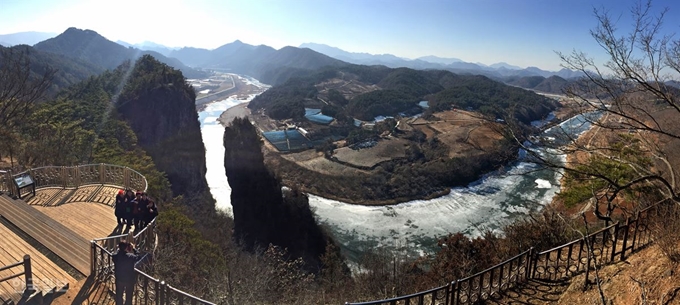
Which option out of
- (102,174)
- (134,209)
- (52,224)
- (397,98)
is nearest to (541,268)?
(134,209)

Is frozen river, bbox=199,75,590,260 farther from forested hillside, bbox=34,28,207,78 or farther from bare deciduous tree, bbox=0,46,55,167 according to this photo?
forested hillside, bbox=34,28,207,78

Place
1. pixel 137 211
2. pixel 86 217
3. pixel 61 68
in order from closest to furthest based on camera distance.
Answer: pixel 137 211, pixel 86 217, pixel 61 68

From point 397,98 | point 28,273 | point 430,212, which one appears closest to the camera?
point 28,273

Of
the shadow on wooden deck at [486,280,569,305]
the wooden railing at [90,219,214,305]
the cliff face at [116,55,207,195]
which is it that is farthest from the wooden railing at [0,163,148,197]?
the cliff face at [116,55,207,195]

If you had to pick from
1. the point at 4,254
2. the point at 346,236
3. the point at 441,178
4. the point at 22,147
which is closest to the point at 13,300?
the point at 4,254

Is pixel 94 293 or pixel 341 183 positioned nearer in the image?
pixel 94 293

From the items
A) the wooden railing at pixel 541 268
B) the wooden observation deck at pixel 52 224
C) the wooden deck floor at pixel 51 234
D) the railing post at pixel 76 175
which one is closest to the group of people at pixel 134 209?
the wooden observation deck at pixel 52 224

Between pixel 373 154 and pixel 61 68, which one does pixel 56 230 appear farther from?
pixel 61 68
